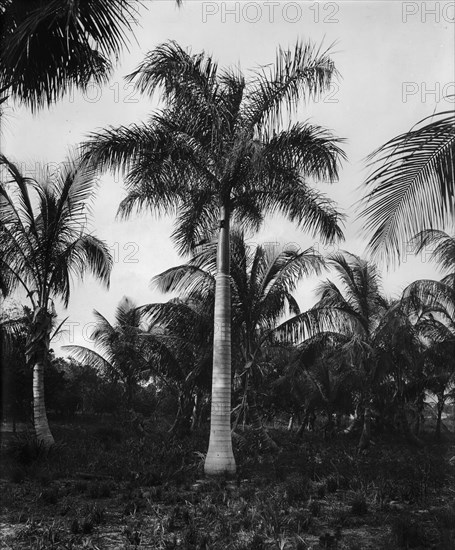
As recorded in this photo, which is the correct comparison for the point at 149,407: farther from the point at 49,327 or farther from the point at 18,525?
the point at 18,525

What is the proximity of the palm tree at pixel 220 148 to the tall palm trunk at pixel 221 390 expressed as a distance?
0.02 meters

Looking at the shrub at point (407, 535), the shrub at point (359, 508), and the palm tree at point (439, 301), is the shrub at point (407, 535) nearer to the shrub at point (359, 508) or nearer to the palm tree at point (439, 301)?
the shrub at point (359, 508)

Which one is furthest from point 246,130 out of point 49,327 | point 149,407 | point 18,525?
point 149,407

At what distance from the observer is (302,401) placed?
27938 millimetres

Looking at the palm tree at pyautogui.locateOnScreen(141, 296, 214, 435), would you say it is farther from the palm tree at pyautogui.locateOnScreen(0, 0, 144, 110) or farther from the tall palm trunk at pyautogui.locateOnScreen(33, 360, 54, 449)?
the palm tree at pyautogui.locateOnScreen(0, 0, 144, 110)

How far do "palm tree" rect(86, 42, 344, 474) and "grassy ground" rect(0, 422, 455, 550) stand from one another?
1539mm

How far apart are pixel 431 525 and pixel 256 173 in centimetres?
A: 614

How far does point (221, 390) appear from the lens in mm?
10102

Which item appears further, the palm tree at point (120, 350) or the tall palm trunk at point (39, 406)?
the palm tree at point (120, 350)

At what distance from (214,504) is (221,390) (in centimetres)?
268

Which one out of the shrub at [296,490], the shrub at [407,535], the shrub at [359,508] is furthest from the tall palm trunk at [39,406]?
the shrub at [407,535]

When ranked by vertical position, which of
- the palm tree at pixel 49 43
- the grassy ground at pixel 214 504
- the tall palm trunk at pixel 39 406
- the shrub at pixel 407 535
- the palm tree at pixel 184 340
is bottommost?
the grassy ground at pixel 214 504

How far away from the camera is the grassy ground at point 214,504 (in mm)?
5547

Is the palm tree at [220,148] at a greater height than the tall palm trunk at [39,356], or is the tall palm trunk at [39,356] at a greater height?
the palm tree at [220,148]
